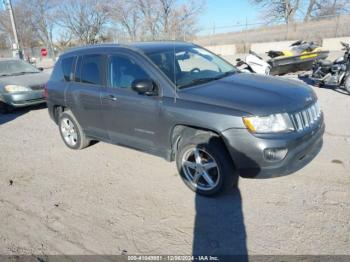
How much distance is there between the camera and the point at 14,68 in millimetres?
9773

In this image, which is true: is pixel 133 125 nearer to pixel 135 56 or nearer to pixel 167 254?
pixel 135 56

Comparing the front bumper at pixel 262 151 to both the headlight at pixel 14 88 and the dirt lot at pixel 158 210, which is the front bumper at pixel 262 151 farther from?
the headlight at pixel 14 88

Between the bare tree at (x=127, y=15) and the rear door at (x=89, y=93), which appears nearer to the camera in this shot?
the rear door at (x=89, y=93)

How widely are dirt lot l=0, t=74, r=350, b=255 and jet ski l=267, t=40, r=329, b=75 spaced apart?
5.91 meters

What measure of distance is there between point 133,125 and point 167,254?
1.92 m

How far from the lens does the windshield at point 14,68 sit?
949 centimetres

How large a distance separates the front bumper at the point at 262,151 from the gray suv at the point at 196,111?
0.03 feet

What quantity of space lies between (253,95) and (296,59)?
815 cm

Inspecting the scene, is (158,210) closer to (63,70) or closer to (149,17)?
(63,70)

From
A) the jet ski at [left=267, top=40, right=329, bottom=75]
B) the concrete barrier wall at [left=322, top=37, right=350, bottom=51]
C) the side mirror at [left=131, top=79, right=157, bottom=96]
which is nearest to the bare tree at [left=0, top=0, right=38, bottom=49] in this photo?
the concrete barrier wall at [left=322, top=37, right=350, bottom=51]

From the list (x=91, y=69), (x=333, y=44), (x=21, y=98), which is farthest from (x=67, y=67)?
(x=333, y=44)

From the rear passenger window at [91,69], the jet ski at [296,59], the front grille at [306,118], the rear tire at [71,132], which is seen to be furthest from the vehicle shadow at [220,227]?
the jet ski at [296,59]

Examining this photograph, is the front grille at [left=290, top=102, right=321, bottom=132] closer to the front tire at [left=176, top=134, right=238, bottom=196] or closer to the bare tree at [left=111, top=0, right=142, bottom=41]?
the front tire at [left=176, top=134, right=238, bottom=196]

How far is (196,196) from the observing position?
3.63 m
